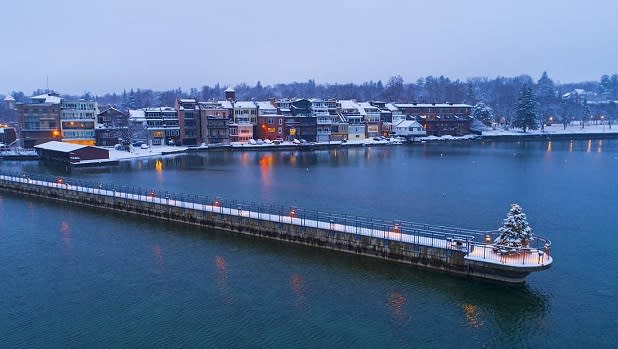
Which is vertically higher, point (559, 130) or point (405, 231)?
point (559, 130)

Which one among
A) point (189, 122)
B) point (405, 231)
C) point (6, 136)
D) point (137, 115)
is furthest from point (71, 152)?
point (405, 231)

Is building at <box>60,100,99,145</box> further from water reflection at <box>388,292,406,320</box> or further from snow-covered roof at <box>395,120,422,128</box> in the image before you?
water reflection at <box>388,292,406,320</box>

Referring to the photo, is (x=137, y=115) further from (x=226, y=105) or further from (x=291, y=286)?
(x=291, y=286)

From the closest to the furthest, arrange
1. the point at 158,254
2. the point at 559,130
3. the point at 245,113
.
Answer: the point at 158,254, the point at 245,113, the point at 559,130

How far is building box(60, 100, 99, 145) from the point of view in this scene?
292 ft

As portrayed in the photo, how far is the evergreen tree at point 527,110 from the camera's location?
4651 inches

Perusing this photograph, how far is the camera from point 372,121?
114250 mm

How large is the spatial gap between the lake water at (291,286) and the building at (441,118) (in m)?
78.4

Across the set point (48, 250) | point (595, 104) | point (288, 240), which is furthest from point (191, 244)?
point (595, 104)

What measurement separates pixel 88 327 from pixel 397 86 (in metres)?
168

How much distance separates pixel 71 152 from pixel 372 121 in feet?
234

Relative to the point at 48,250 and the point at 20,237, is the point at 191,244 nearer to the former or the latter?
the point at 48,250

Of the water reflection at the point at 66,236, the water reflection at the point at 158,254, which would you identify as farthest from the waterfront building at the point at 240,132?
the water reflection at the point at 158,254

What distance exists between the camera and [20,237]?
103 ft
